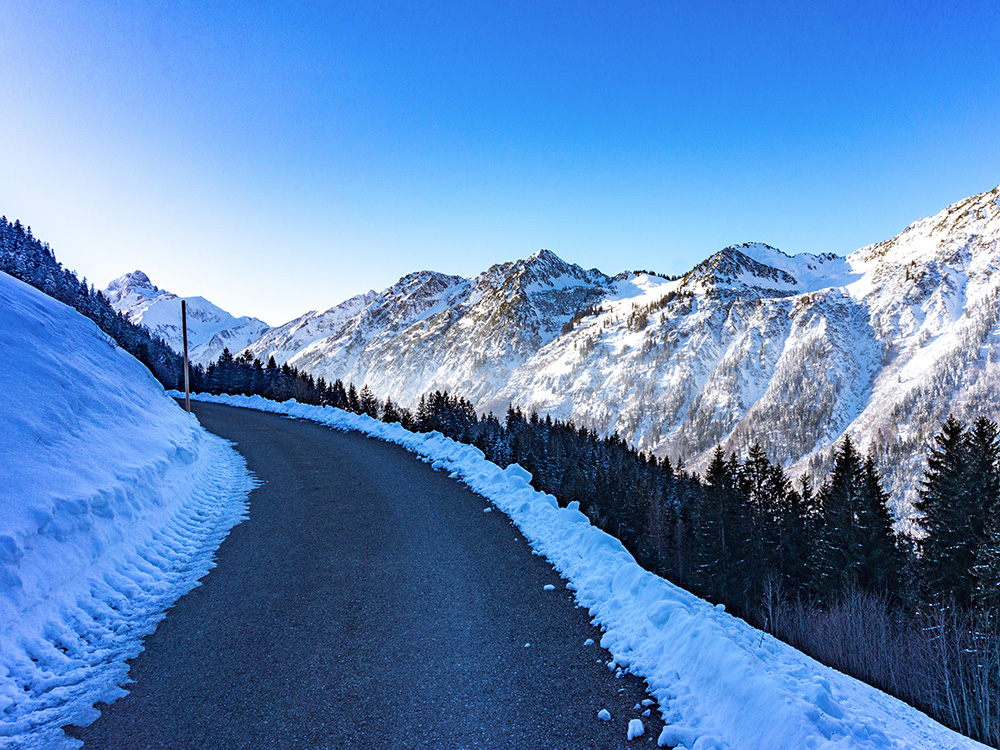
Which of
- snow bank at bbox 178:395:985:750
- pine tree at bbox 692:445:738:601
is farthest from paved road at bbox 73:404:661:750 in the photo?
pine tree at bbox 692:445:738:601

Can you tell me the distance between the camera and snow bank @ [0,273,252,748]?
4496 millimetres

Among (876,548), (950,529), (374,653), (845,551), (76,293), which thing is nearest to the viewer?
(374,653)

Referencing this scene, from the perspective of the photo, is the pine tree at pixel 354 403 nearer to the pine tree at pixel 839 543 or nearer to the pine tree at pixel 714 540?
the pine tree at pixel 714 540

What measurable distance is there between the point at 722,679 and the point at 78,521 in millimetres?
7944

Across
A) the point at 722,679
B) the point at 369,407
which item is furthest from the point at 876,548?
the point at 369,407

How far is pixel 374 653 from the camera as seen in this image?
4.96 meters

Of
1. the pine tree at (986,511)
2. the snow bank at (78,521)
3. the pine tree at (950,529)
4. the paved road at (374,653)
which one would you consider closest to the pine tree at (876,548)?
the pine tree at (950,529)

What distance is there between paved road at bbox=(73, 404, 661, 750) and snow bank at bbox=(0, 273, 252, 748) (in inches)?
17.5

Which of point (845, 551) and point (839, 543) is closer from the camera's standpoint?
point (845, 551)

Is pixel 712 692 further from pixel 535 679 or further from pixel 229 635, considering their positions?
pixel 229 635

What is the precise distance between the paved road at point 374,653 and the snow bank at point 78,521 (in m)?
0.45

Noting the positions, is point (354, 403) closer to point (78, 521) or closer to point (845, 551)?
point (845, 551)

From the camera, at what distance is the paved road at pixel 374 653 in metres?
3.89

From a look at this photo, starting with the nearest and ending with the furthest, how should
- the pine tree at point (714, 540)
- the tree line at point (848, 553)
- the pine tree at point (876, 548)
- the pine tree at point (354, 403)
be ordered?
the tree line at point (848, 553), the pine tree at point (876, 548), the pine tree at point (354, 403), the pine tree at point (714, 540)
